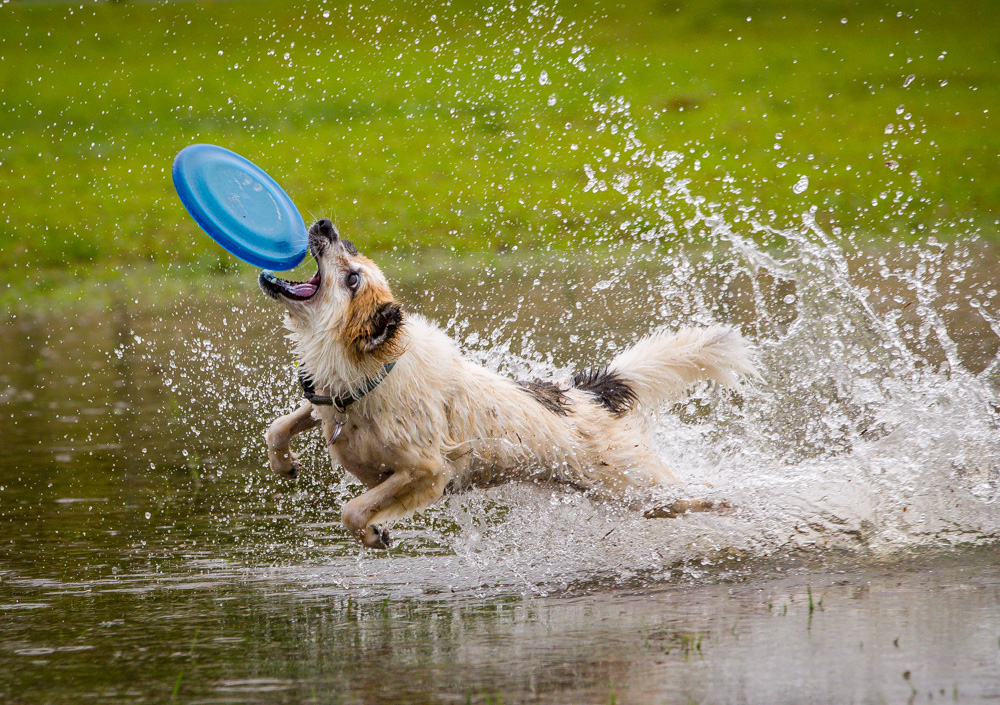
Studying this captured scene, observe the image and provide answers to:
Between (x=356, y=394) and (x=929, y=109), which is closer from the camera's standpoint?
(x=356, y=394)

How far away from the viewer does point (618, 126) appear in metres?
22.5

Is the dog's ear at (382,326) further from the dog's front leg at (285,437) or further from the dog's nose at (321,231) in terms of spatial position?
the dog's front leg at (285,437)

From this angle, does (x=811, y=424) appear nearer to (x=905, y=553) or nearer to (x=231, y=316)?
(x=905, y=553)

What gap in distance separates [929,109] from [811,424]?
67.9ft

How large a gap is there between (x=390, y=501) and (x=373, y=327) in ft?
2.54

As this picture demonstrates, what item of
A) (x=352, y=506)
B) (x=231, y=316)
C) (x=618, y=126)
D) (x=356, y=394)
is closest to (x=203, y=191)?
(x=356, y=394)

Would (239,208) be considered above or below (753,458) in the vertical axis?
above

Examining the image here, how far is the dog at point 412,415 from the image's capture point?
15.5 feet

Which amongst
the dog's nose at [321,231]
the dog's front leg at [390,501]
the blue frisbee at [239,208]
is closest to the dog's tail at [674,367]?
the dog's front leg at [390,501]

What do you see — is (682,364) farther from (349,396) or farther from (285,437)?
(285,437)

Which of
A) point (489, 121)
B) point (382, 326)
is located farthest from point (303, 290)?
point (489, 121)

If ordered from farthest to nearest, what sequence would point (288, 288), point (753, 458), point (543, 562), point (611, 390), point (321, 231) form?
point (753, 458) → point (611, 390) → point (543, 562) → point (321, 231) → point (288, 288)

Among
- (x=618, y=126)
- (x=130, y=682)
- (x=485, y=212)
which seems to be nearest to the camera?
(x=130, y=682)

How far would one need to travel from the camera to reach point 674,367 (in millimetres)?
5707
